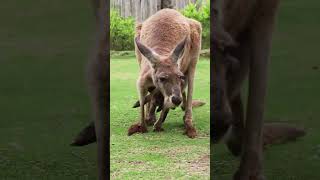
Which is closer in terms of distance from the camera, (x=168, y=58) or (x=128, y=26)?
(x=168, y=58)

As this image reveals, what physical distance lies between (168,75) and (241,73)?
1.21 ft

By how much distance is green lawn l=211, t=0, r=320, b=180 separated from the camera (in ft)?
8.92

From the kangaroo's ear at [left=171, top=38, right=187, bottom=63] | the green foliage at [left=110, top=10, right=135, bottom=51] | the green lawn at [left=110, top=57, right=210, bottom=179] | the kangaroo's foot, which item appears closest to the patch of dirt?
the green lawn at [left=110, top=57, right=210, bottom=179]

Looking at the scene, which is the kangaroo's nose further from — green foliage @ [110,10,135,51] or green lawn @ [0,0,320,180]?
green foliage @ [110,10,135,51]

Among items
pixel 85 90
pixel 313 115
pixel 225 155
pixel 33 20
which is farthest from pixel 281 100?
pixel 33 20

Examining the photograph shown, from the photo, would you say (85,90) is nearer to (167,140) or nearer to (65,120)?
(65,120)

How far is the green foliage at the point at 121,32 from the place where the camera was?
8.72ft

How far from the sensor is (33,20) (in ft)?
9.21

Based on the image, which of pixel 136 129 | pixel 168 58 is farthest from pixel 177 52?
pixel 136 129

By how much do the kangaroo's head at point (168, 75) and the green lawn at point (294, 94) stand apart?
36 cm

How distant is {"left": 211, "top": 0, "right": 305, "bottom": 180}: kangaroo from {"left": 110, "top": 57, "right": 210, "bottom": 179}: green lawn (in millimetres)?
83

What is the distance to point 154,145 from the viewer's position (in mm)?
2707

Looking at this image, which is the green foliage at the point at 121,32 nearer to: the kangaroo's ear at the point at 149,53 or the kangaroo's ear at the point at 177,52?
the kangaroo's ear at the point at 149,53

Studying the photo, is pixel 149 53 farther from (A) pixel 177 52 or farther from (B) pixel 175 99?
(B) pixel 175 99
